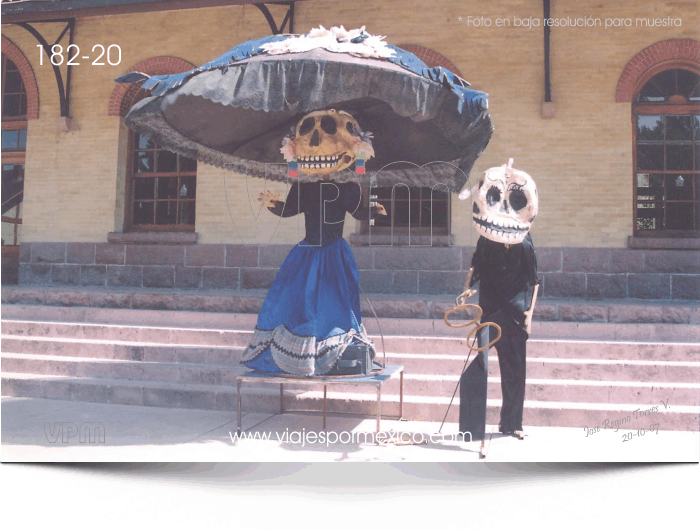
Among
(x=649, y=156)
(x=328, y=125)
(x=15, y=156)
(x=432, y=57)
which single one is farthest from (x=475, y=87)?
(x=15, y=156)

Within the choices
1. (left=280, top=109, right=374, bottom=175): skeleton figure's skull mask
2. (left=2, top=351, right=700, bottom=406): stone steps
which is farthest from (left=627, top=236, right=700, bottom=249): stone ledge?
(left=280, top=109, right=374, bottom=175): skeleton figure's skull mask

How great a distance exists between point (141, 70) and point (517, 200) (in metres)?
7.53

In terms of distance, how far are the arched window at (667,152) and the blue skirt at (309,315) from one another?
5420 mm

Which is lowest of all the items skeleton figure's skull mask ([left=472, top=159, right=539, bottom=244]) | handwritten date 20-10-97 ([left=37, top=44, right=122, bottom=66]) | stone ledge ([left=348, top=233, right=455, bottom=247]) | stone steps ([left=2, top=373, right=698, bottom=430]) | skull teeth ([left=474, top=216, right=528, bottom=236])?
stone steps ([left=2, top=373, right=698, bottom=430])

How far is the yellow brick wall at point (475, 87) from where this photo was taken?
8305 mm

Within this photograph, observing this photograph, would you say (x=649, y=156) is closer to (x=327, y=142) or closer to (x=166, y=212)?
(x=327, y=142)

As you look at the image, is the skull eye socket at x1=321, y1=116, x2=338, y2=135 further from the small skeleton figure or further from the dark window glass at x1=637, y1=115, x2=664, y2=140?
the dark window glass at x1=637, y1=115, x2=664, y2=140

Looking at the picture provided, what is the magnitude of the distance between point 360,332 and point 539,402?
174cm

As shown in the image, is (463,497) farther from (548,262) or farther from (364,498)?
(548,262)

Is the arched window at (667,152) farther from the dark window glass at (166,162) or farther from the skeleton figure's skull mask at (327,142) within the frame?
the dark window glass at (166,162)

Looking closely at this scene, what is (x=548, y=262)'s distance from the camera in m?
8.24

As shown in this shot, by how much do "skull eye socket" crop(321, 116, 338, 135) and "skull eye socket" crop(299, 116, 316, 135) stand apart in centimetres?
8

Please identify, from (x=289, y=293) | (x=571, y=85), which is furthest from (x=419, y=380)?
(x=571, y=85)

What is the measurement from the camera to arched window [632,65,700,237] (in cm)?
837
